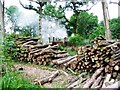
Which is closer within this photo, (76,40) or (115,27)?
(76,40)

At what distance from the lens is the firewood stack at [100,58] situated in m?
3.90

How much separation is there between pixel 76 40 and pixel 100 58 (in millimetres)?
1582

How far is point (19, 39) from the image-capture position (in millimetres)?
5715

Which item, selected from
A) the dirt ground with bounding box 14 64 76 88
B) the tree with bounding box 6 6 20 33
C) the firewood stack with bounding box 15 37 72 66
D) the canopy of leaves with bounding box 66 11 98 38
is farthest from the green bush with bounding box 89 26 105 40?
the tree with bounding box 6 6 20 33

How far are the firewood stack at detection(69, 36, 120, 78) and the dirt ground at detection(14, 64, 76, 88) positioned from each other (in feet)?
0.79

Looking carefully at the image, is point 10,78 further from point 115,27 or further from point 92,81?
point 115,27

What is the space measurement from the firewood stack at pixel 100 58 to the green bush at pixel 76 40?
42.8 inches

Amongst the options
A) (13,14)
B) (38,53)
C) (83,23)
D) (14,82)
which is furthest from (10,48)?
(13,14)

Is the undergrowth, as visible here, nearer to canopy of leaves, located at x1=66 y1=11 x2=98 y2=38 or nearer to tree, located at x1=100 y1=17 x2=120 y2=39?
canopy of leaves, located at x1=66 y1=11 x2=98 y2=38

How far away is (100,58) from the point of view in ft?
13.4

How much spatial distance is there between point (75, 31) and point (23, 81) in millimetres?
2563

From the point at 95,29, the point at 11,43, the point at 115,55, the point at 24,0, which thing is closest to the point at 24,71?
the point at 11,43

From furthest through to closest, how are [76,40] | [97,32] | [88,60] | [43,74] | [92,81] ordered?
[97,32]
[76,40]
[43,74]
[88,60]
[92,81]

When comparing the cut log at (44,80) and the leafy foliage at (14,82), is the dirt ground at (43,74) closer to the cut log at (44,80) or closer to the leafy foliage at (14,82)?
the cut log at (44,80)
